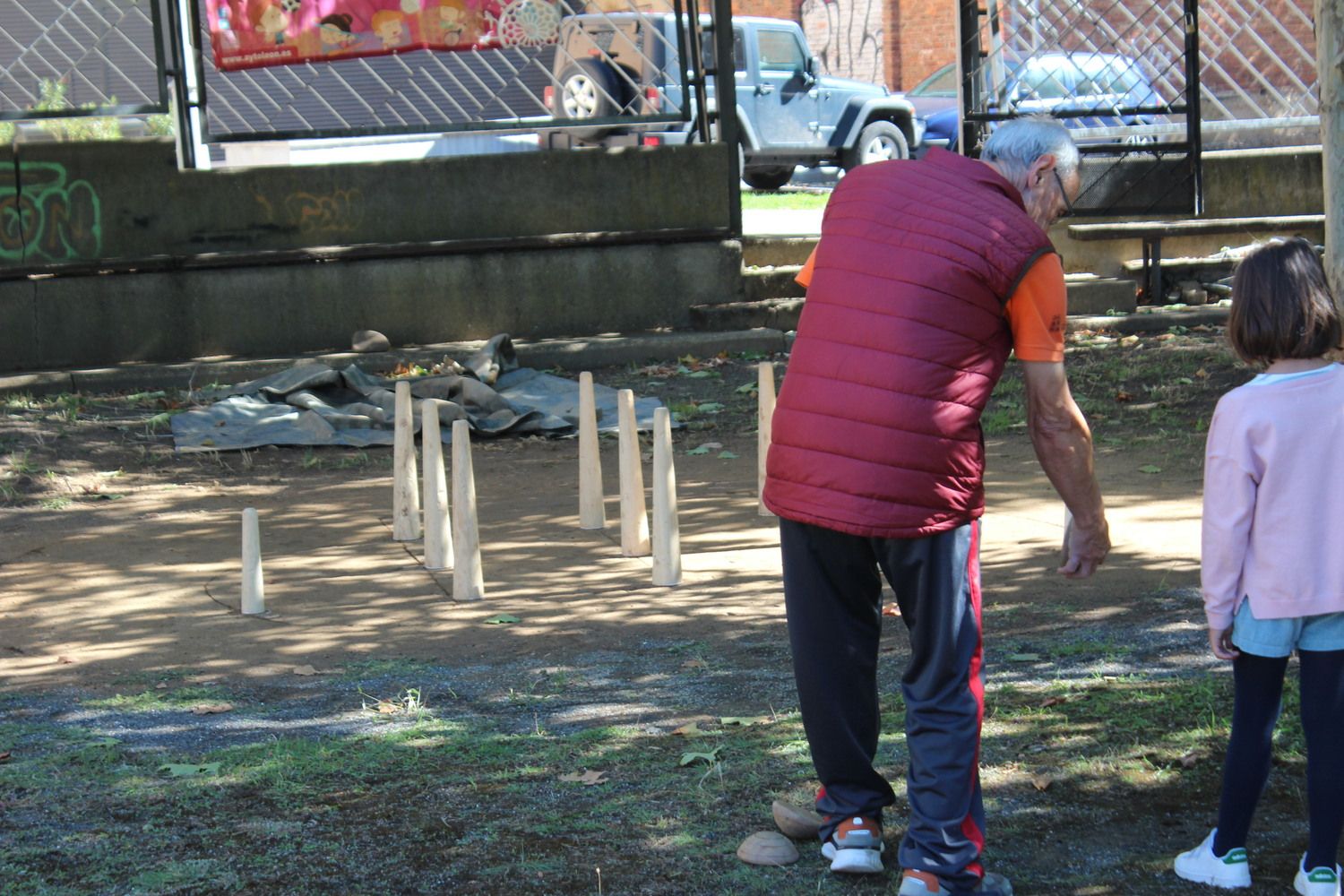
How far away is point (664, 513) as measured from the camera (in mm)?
6254

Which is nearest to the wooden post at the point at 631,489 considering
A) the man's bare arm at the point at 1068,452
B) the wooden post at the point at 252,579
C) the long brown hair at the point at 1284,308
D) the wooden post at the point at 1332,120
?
the wooden post at the point at 252,579

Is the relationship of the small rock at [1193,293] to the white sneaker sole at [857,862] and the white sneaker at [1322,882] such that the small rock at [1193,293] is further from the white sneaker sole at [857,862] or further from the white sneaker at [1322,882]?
the white sneaker sole at [857,862]

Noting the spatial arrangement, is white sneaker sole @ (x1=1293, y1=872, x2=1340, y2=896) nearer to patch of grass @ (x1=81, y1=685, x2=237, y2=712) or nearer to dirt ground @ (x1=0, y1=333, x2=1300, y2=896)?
dirt ground @ (x1=0, y1=333, x2=1300, y2=896)

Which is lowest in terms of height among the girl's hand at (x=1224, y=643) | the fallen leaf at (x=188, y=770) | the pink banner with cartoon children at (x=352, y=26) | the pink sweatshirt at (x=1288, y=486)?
the fallen leaf at (x=188, y=770)

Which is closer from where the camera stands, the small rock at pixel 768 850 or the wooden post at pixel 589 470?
the small rock at pixel 768 850

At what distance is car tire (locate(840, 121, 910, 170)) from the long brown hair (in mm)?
17863

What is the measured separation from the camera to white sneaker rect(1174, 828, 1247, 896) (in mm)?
3389

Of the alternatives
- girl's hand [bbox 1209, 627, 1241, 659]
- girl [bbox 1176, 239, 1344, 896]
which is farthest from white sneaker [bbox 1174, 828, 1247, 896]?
girl's hand [bbox 1209, 627, 1241, 659]

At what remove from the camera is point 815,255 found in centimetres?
351

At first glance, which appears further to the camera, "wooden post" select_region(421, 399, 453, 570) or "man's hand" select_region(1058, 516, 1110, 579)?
"wooden post" select_region(421, 399, 453, 570)

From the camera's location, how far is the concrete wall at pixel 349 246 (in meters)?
11.8

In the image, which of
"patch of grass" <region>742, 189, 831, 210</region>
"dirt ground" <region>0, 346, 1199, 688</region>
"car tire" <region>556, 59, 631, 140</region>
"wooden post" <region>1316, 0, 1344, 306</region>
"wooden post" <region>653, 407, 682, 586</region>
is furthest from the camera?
"patch of grass" <region>742, 189, 831, 210</region>

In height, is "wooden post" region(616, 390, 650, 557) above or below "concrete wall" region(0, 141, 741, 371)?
below

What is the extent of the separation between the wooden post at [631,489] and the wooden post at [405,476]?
1078 millimetres
